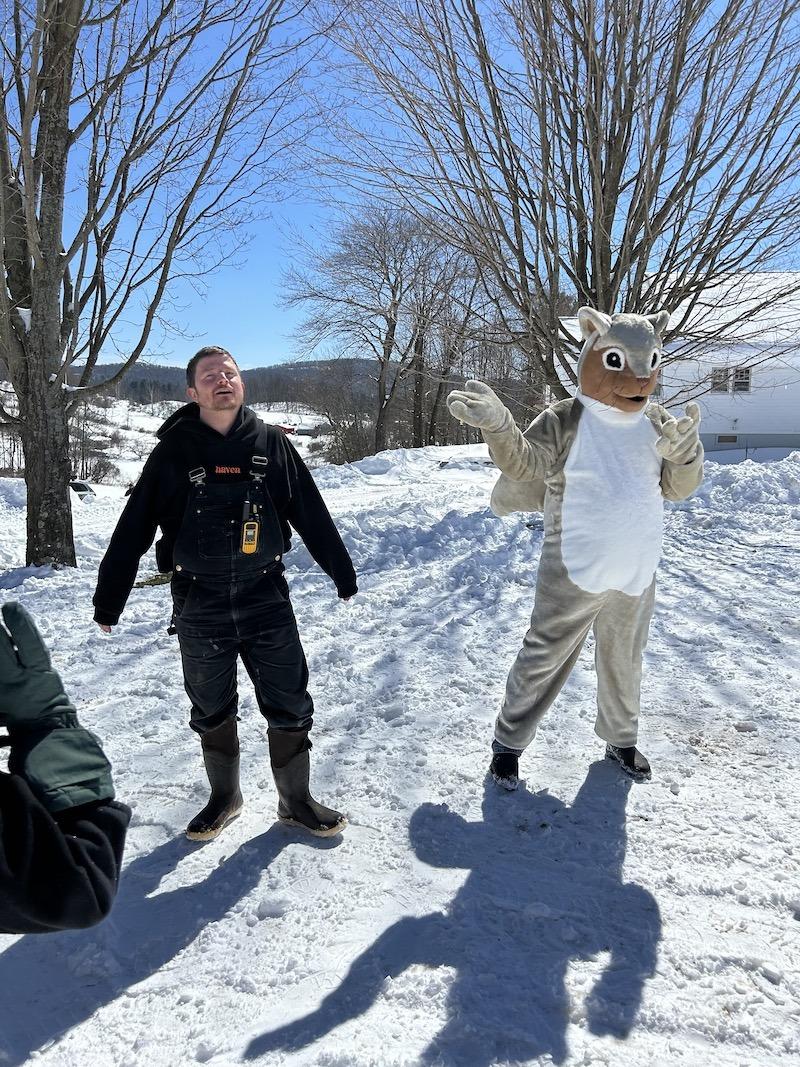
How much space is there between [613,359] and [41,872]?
7.49ft

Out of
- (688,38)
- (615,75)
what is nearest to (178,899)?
(615,75)

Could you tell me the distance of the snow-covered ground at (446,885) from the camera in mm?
1625

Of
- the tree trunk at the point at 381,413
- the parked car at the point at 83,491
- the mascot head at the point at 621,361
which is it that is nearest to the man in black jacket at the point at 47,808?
the mascot head at the point at 621,361

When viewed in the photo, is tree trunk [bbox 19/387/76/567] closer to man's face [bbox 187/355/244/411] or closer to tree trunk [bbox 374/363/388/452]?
man's face [bbox 187/355/244/411]

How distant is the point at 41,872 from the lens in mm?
1005

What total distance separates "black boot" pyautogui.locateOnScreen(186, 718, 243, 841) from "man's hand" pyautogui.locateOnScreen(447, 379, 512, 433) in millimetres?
1378

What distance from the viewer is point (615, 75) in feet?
12.7

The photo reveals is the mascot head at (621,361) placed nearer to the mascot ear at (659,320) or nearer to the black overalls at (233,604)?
the mascot ear at (659,320)

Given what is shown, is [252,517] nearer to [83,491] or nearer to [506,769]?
[506,769]

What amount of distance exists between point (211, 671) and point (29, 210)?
4.98 m

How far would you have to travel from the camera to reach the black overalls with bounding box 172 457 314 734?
2.31 m

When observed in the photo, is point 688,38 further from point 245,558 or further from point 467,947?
point 467,947

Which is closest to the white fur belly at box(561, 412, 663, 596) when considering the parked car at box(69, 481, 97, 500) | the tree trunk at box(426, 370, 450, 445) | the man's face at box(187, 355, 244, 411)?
the man's face at box(187, 355, 244, 411)

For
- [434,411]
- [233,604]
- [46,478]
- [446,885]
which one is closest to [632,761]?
[446,885]
